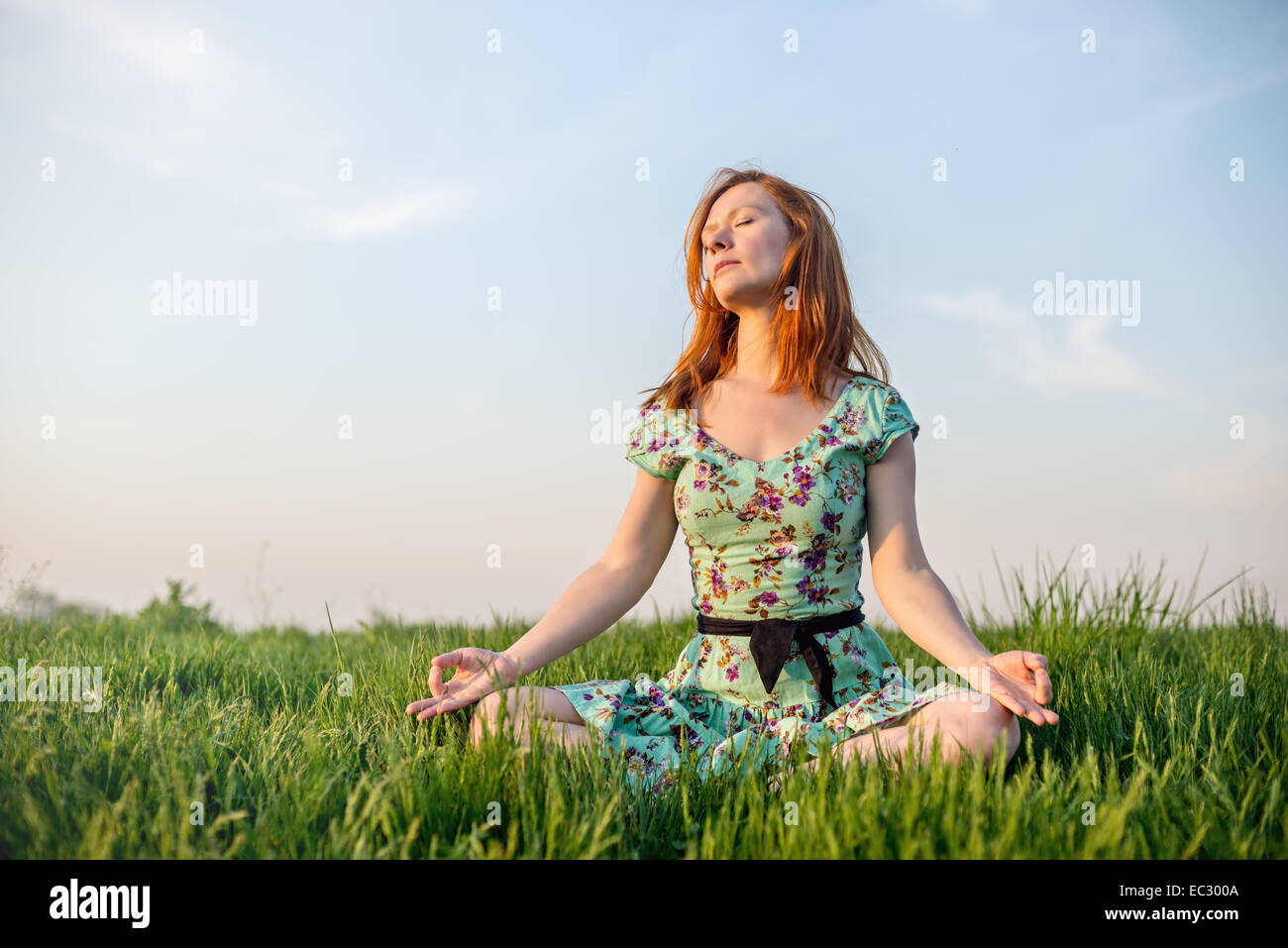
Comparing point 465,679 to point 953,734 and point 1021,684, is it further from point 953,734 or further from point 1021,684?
point 1021,684

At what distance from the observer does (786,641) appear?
9.07 feet

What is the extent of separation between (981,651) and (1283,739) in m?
1.08

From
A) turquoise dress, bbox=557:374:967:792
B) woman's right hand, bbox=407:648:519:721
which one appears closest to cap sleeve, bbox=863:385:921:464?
turquoise dress, bbox=557:374:967:792

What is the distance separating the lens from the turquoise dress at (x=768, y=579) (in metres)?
2.74

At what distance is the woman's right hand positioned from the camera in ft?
8.43

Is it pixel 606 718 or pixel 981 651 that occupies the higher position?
pixel 981 651

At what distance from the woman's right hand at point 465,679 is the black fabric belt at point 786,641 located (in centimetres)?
73

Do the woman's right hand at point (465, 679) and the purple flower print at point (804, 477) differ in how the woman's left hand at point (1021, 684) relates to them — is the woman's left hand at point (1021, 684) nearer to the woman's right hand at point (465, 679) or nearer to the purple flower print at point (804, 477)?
the purple flower print at point (804, 477)

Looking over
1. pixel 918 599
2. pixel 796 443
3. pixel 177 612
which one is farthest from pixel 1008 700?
pixel 177 612

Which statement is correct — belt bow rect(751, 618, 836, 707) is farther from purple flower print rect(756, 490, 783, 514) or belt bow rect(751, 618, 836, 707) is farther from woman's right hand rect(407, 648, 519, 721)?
woman's right hand rect(407, 648, 519, 721)
